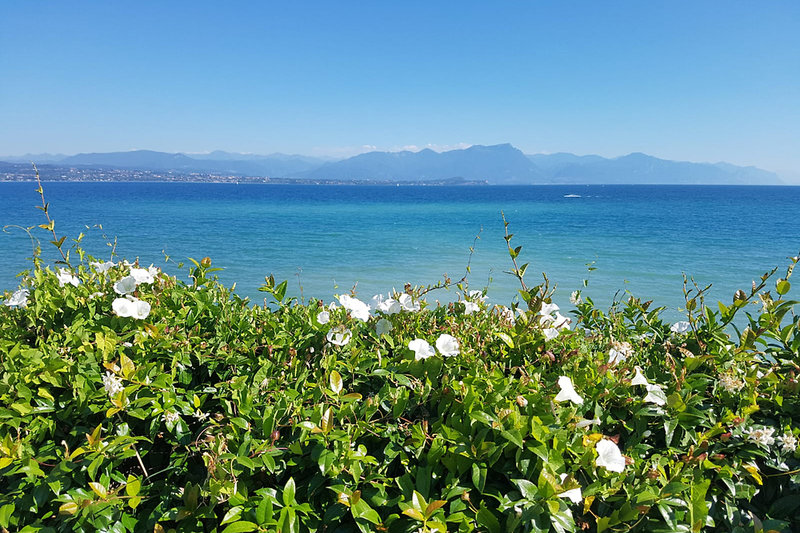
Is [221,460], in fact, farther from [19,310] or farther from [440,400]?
[19,310]

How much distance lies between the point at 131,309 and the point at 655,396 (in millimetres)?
1898

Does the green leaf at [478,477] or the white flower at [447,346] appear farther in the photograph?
the white flower at [447,346]

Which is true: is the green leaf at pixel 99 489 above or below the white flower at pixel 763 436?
below

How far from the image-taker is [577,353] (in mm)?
1716

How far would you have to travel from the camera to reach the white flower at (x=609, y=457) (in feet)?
4.06

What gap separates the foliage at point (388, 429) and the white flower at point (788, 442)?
0.01m

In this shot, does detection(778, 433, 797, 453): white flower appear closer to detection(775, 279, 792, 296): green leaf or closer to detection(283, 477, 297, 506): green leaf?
detection(775, 279, 792, 296): green leaf

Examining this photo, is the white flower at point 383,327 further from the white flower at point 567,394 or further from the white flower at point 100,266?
the white flower at point 100,266

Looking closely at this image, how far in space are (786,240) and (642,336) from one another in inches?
1056

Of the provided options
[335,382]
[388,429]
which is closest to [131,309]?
[335,382]

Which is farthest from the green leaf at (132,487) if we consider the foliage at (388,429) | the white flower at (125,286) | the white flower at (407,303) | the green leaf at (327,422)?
the white flower at (407,303)

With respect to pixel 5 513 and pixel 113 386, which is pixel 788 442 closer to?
pixel 113 386

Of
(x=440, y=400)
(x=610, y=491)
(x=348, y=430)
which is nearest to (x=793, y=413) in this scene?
(x=610, y=491)

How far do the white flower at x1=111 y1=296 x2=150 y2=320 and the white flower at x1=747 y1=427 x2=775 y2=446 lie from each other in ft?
6.97
